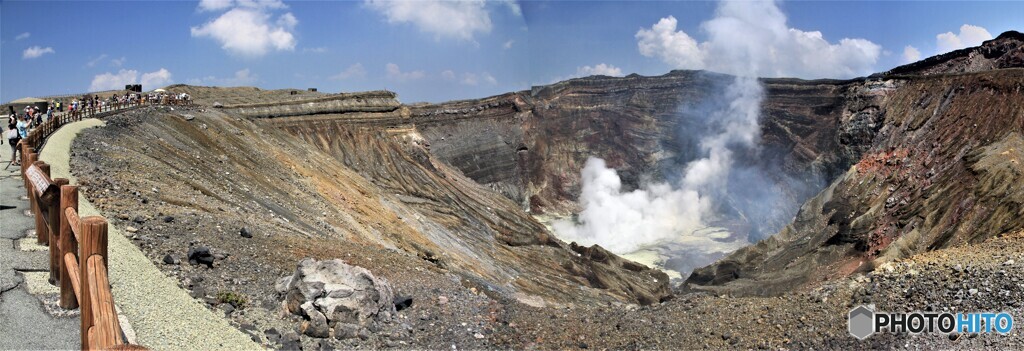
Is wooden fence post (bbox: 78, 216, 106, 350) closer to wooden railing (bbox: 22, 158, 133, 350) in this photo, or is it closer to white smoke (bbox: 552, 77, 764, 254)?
wooden railing (bbox: 22, 158, 133, 350)

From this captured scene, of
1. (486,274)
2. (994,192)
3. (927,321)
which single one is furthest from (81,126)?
(994,192)

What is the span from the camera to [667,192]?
2862 inches

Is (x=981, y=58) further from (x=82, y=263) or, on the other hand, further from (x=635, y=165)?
(x=82, y=263)

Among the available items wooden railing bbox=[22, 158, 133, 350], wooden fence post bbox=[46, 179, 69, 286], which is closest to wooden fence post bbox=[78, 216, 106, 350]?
wooden railing bbox=[22, 158, 133, 350]

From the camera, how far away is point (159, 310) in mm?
8836

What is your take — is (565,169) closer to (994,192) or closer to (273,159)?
(273,159)

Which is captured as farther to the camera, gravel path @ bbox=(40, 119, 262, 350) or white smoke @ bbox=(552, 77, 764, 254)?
white smoke @ bbox=(552, 77, 764, 254)

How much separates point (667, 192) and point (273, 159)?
46843mm

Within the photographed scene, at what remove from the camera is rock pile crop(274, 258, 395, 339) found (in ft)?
39.5

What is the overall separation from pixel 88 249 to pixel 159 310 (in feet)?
10.3
